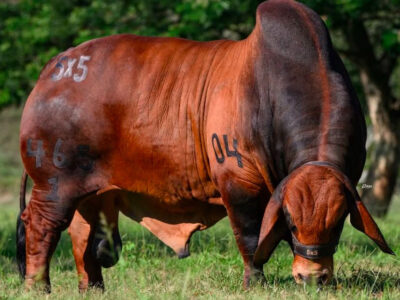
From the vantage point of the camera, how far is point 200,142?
5.67m

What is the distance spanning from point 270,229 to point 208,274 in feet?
5.21

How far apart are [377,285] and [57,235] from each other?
93.9 inches

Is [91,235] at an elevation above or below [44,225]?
below

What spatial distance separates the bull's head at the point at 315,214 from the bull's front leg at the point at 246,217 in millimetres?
439

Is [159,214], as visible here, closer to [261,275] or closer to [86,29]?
[261,275]

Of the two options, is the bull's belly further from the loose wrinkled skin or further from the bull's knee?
the bull's knee

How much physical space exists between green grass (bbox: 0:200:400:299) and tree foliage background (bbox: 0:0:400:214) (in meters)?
3.64

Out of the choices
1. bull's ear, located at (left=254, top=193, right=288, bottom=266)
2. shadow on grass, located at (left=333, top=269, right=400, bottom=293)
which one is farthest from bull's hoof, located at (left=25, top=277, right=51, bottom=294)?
shadow on grass, located at (left=333, top=269, right=400, bottom=293)

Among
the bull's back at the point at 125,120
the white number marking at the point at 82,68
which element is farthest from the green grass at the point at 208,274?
the white number marking at the point at 82,68

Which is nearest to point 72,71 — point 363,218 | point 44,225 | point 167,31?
point 44,225

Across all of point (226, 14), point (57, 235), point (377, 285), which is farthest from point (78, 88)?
point (226, 14)

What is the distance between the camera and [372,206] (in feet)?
44.2

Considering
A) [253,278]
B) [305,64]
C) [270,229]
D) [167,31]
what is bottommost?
[167,31]

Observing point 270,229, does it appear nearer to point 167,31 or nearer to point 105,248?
point 105,248
